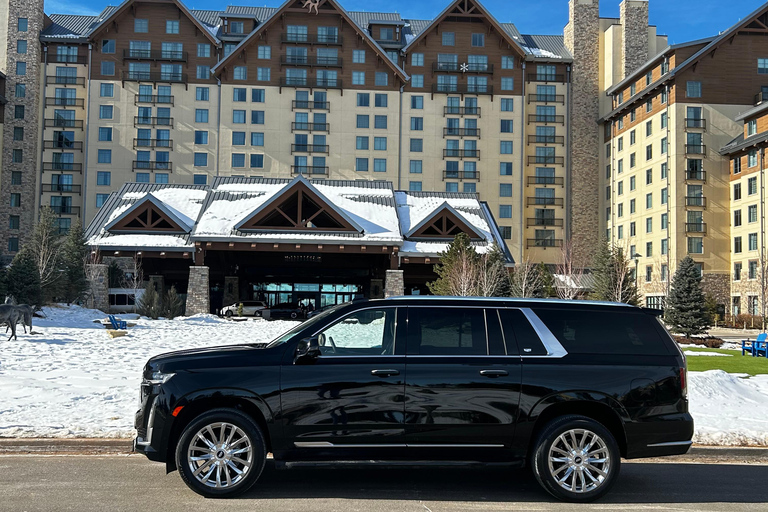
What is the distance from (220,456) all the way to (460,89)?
224 feet

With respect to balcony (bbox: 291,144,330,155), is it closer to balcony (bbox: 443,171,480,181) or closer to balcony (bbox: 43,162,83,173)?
balcony (bbox: 443,171,480,181)

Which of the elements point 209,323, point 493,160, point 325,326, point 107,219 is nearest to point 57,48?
point 107,219

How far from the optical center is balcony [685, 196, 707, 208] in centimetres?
5672

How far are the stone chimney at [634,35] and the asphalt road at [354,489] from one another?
6863 centimetres

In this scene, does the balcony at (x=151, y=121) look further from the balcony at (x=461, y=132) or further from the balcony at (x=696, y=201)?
the balcony at (x=696, y=201)

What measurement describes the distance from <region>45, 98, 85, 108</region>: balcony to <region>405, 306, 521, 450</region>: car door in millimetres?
70757

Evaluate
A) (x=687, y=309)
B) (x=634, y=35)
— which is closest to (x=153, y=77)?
(x=634, y=35)

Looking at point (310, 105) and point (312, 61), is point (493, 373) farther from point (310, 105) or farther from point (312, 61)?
point (312, 61)

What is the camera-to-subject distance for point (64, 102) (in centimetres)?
6900

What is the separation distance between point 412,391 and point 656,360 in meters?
2.52

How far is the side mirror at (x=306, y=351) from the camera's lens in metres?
6.73

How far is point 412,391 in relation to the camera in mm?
6793

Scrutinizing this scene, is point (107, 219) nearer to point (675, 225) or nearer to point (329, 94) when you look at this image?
point (329, 94)

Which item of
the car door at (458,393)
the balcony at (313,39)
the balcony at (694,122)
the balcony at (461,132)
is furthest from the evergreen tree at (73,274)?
the balcony at (694,122)
